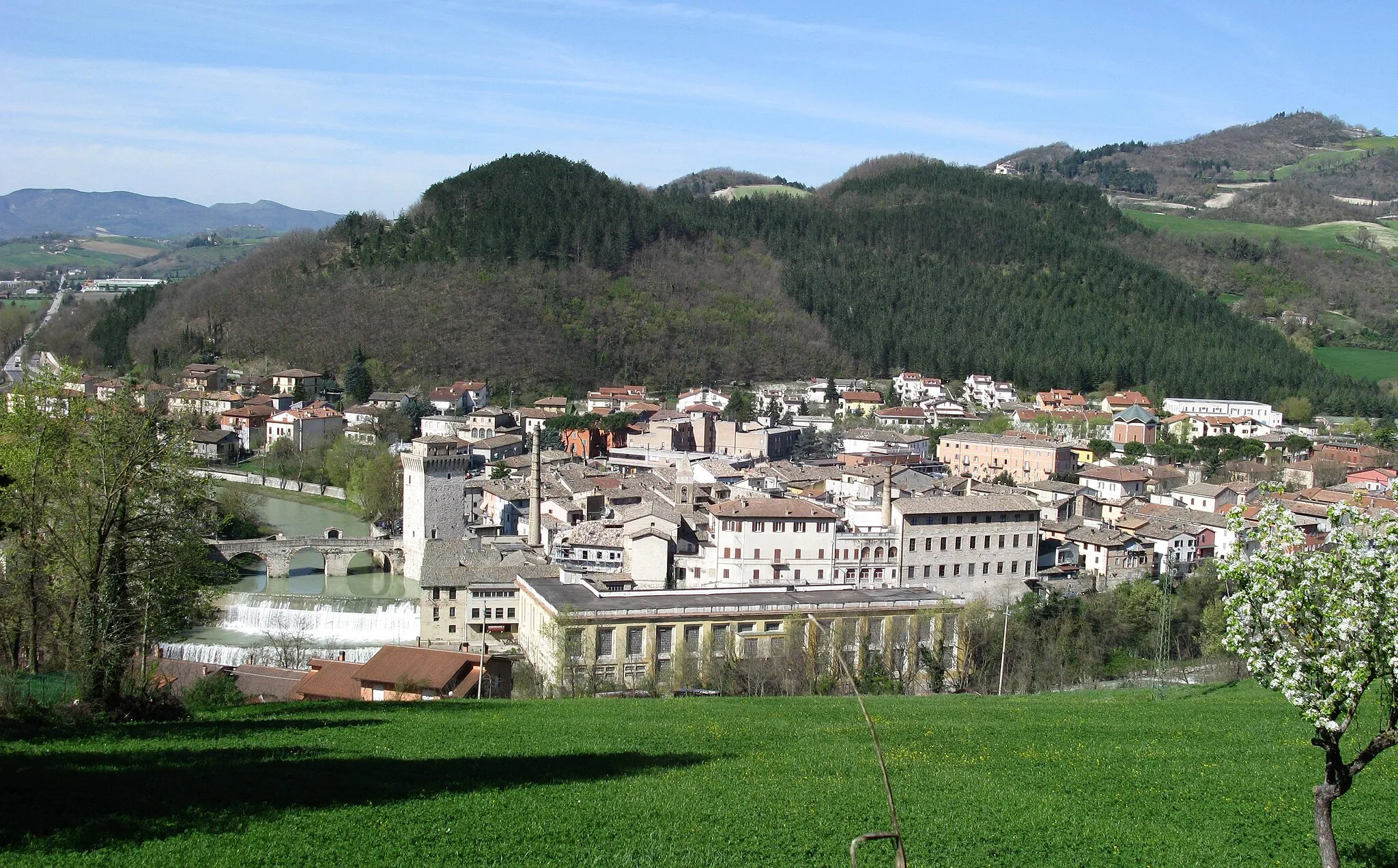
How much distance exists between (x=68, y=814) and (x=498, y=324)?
2951 inches

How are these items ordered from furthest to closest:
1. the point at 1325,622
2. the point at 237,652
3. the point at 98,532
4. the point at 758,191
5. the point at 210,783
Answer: the point at 758,191 → the point at 237,652 → the point at 98,532 → the point at 210,783 → the point at 1325,622

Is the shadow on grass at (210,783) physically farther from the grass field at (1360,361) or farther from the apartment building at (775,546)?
the grass field at (1360,361)

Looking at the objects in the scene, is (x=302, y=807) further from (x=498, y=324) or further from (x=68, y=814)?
(x=498, y=324)

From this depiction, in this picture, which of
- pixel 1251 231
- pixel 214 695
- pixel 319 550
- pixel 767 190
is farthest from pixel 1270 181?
pixel 214 695

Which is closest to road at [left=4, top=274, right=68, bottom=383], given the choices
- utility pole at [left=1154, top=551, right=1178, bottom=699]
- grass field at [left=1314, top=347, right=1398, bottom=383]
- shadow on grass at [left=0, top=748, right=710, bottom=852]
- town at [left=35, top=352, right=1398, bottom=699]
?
town at [left=35, top=352, right=1398, bottom=699]

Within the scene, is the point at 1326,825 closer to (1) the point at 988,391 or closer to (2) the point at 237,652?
(2) the point at 237,652

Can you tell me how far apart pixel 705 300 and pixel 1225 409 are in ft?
131

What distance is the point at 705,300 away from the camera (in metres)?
94.9

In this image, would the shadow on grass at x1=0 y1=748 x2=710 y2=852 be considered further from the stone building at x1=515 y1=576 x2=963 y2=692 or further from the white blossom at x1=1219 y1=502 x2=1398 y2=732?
the stone building at x1=515 y1=576 x2=963 y2=692

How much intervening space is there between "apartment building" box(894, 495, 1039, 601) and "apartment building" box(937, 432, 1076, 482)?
17.0 meters

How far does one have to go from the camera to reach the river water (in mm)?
29484

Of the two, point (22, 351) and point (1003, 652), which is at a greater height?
point (22, 351)

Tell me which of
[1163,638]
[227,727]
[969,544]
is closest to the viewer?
[227,727]

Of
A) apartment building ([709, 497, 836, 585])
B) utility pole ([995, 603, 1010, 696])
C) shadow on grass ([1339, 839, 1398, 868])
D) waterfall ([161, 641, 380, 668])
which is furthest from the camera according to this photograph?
apartment building ([709, 497, 836, 585])
